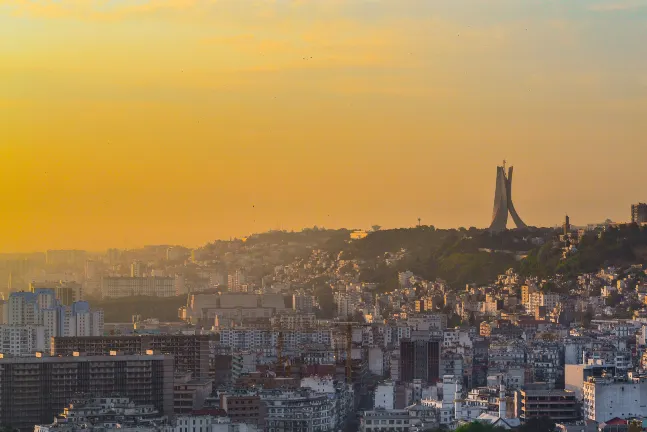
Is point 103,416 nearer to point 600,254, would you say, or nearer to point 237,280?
point 600,254

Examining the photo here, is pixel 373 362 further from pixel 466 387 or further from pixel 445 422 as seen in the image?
pixel 445 422

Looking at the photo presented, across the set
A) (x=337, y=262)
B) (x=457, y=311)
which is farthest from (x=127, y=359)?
(x=337, y=262)

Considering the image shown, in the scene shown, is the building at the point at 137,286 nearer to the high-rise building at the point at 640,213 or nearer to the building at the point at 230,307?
the building at the point at 230,307

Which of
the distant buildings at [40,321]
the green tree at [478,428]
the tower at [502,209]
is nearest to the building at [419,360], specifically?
the green tree at [478,428]

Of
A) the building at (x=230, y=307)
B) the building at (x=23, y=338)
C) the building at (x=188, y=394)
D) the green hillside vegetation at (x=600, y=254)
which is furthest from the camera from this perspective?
the building at (x=230, y=307)

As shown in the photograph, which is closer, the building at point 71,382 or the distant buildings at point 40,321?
the building at point 71,382

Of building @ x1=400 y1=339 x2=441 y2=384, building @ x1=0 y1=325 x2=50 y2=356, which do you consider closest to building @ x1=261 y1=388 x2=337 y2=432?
building @ x1=400 y1=339 x2=441 y2=384

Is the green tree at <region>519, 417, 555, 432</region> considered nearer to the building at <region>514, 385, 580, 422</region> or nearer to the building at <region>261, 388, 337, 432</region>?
the building at <region>514, 385, 580, 422</region>
